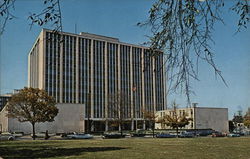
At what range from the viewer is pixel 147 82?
400 feet

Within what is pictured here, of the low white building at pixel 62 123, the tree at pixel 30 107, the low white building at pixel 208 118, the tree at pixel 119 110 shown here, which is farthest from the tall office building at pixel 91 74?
the tree at pixel 30 107

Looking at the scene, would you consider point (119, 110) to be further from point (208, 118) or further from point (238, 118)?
point (238, 118)

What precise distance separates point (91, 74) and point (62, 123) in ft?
151

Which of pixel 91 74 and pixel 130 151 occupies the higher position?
pixel 91 74

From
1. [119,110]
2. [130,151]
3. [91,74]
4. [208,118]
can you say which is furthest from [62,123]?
[130,151]

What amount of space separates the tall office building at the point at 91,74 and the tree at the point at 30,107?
51.6 metres

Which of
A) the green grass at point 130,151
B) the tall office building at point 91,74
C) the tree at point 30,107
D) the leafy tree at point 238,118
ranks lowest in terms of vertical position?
the leafy tree at point 238,118

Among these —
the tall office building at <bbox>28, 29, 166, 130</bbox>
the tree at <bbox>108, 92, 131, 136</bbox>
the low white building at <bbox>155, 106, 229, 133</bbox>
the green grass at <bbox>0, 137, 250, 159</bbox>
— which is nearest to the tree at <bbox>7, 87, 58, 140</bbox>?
the green grass at <bbox>0, 137, 250, 159</bbox>

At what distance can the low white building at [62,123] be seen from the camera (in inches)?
2707

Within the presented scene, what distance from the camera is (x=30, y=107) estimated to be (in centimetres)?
4978

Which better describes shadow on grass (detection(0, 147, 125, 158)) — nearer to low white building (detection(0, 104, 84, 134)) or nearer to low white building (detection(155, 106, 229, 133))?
low white building (detection(0, 104, 84, 134))

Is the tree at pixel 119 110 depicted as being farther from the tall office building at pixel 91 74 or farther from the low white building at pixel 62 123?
the tall office building at pixel 91 74

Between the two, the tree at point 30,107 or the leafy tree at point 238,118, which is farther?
the leafy tree at point 238,118

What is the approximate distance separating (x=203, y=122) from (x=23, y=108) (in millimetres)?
55842
